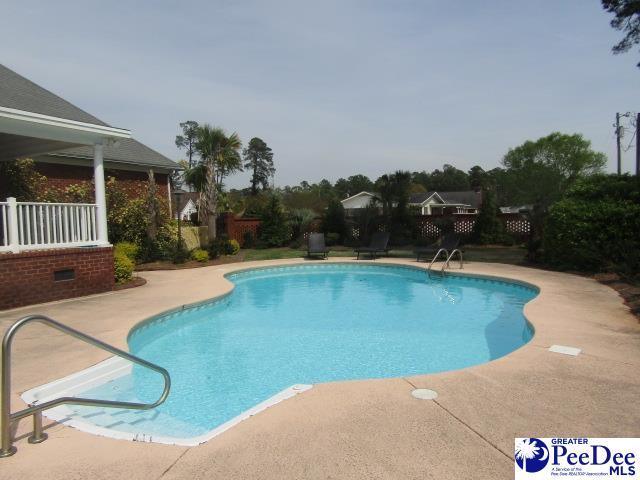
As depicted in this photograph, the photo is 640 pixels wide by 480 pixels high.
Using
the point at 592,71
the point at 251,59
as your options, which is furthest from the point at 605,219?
the point at 251,59

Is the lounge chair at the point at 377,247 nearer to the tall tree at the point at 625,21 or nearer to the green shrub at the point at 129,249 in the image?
the green shrub at the point at 129,249

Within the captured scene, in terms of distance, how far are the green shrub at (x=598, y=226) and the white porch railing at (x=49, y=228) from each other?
39.9 ft

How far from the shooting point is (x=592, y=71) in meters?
14.3

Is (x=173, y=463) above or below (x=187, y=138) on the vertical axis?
below

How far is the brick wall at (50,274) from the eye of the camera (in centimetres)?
802

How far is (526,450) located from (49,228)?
31.5 feet

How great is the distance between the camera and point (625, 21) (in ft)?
42.5

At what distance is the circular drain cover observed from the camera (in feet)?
12.2

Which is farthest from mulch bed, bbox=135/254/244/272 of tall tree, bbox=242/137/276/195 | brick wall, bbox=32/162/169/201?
tall tree, bbox=242/137/276/195

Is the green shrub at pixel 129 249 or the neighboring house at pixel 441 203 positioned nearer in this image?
the green shrub at pixel 129 249

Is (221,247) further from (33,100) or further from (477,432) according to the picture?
(477,432)

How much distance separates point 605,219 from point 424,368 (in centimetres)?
813

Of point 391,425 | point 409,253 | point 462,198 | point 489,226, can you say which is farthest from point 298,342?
point 462,198

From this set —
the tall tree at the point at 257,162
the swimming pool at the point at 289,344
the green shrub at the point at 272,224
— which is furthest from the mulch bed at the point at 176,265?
the tall tree at the point at 257,162
